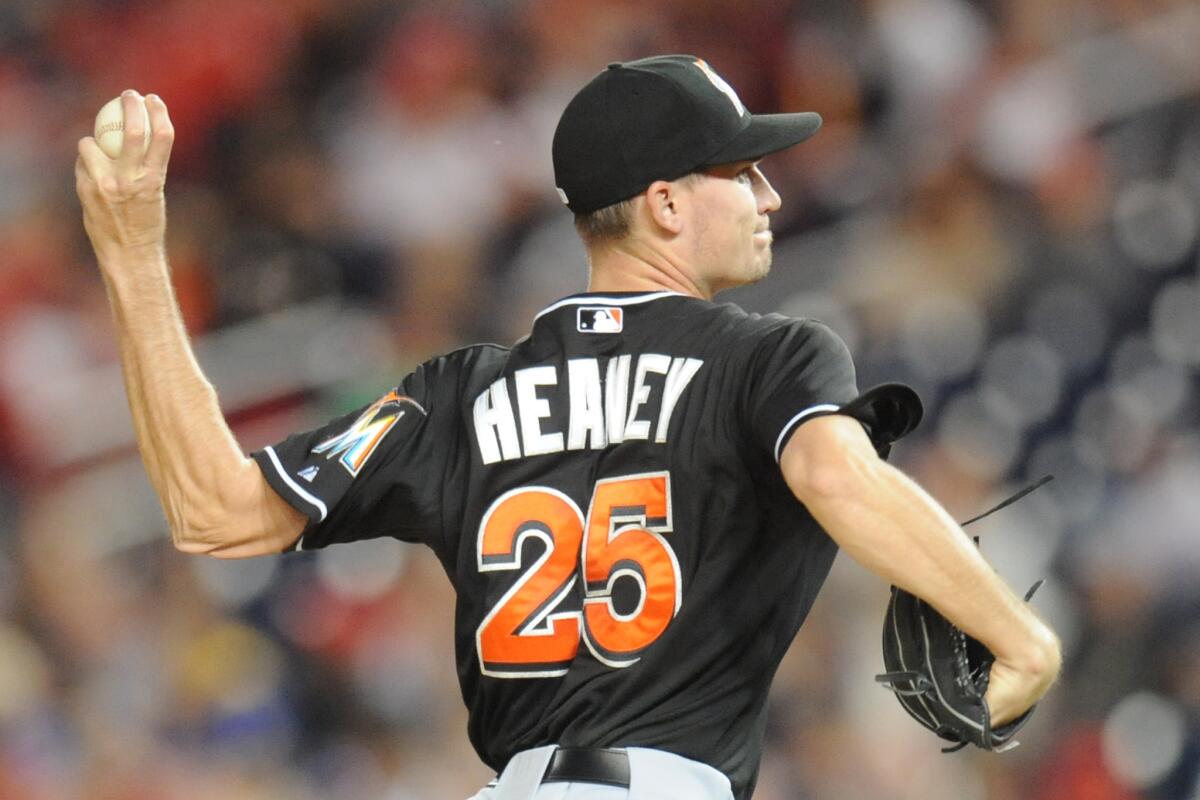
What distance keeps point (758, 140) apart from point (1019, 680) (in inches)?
36.4

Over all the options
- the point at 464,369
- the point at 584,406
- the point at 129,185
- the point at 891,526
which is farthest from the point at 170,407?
the point at 891,526

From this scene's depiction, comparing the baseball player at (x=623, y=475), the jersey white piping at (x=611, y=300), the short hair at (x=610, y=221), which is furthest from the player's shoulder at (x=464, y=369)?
the short hair at (x=610, y=221)

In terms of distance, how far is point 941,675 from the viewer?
2209 millimetres

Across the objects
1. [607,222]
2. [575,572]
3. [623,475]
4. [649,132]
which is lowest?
[575,572]

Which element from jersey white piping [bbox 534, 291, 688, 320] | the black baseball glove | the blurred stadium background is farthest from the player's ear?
the blurred stadium background

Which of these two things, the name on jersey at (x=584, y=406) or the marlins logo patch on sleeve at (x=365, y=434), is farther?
the marlins logo patch on sleeve at (x=365, y=434)

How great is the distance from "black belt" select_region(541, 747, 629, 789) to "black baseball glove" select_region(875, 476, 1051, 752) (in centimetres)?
38

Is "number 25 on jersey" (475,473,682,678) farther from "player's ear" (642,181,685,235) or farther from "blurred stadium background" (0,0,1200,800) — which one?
"blurred stadium background" (0,0,1200,800)

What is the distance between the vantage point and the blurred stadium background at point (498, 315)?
5.14 metres

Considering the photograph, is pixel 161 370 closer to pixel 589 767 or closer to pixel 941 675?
pixel 589 767

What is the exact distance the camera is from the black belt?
2201 mm

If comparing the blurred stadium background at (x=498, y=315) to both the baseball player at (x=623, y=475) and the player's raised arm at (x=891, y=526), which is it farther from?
the player's raised arm at (x=891, y=526)

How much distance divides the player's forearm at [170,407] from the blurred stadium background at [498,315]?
280 centimetres

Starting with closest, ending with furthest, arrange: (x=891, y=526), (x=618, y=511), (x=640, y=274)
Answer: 1. (x=891, y=526)
2. (x=618, y=511)
3. (x=640, y=274)
